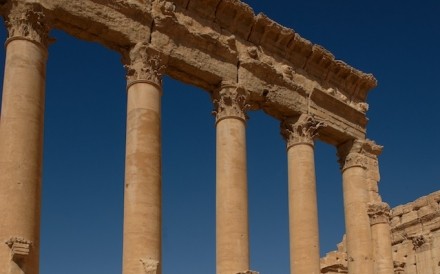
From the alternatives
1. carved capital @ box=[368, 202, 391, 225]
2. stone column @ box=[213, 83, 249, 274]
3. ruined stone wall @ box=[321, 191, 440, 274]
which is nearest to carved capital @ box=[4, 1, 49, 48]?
stone column @ box=[213, 83, 249, 274]

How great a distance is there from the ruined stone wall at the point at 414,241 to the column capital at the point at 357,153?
691 centimetres

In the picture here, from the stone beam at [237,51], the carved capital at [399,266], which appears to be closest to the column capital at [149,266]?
the stone beam at [237,51]

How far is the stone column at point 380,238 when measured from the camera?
2559cm

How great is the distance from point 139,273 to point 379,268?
10.8 meters

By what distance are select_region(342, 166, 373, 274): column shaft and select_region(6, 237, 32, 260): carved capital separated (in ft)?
42.3

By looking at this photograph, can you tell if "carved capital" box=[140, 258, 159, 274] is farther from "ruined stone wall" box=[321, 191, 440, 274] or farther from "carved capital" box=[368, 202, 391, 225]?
"ruined stone wall" box=[321, 191, 440, 274]

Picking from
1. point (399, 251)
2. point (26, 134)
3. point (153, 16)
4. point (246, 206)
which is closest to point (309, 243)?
point (246, 206)

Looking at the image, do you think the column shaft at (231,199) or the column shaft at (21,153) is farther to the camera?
the column shaft at (231,199)

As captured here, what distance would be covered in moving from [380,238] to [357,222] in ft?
3.23

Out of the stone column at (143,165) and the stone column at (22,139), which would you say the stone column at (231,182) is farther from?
the stone column at (22,139)

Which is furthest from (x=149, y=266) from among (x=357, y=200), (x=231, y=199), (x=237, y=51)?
(x=357, y=200)

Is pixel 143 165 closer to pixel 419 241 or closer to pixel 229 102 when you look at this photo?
pixel 229 102

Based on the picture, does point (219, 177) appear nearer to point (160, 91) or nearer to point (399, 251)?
point (160, 91)

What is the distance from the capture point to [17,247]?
621 inches
